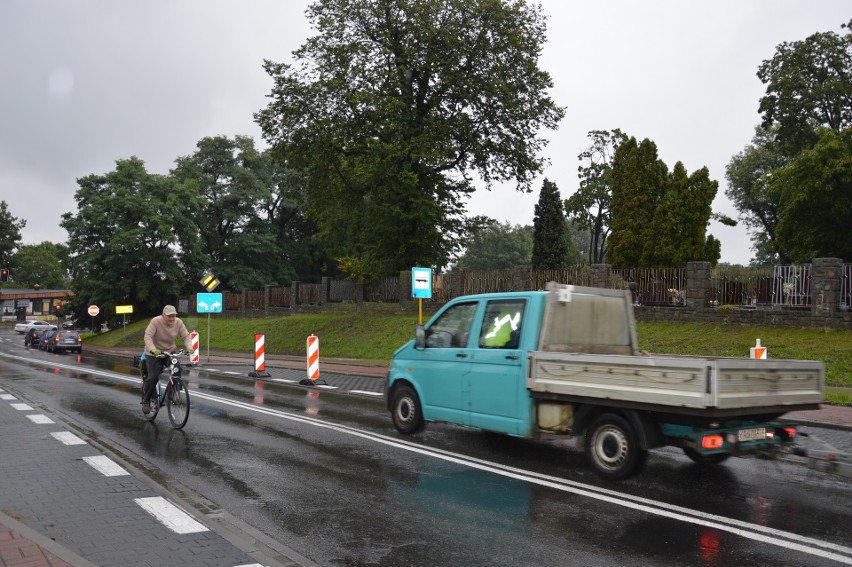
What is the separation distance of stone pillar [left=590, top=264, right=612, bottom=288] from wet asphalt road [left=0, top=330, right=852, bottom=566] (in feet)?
49.5

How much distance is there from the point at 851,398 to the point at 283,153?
98.7 feet

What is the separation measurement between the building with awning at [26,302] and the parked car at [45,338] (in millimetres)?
71813

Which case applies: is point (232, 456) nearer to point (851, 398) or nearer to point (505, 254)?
point (851, 398)

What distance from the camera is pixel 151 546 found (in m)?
4.93

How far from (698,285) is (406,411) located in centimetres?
1597

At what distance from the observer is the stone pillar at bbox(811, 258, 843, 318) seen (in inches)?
759

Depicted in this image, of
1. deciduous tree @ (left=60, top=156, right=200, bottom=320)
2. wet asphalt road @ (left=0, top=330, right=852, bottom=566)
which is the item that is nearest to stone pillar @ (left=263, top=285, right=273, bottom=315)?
deciduous tree @ (left=60, top=156, right=200, bottom=320)

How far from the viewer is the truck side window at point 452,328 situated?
888 cm

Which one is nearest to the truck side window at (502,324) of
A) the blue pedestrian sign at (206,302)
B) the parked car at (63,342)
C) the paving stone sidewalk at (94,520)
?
the paving stone sidewalk at (94,520)

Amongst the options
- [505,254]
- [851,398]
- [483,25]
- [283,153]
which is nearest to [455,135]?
[483,25]

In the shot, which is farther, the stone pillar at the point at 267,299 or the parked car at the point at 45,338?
the stone pillar at the point at 267,299

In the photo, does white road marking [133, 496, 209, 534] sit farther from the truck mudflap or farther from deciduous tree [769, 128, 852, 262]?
deciduous tree [769, 128, 852, 262]

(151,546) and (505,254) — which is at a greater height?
(505,254)

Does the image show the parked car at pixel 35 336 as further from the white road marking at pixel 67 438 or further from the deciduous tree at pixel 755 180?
the deciduous tree at pixel 755 180
